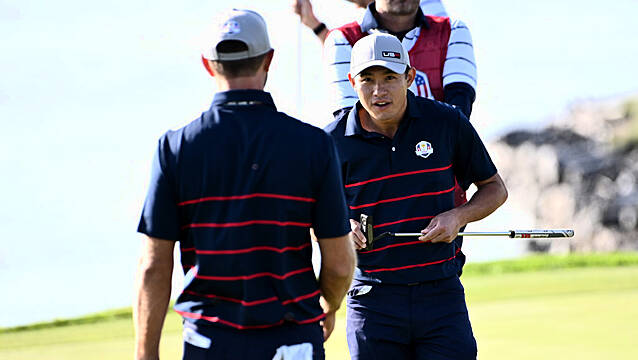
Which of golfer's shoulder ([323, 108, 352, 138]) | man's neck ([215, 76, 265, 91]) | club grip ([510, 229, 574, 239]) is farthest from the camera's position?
golfer's shoulder ([323, 108, 352, 138])

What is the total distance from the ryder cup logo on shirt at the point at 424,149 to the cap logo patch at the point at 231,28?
4.24 feet

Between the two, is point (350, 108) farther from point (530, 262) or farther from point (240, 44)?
point (530, 262)

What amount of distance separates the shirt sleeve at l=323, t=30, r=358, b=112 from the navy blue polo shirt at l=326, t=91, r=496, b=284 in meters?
0.37

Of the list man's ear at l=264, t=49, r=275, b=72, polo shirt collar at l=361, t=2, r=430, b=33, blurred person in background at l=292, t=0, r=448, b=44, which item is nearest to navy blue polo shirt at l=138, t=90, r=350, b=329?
man's ear at l=264, t=49, r=275, b=72

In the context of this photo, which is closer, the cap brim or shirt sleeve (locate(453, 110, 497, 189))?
the cap brim

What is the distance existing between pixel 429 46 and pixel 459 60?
0.49ft

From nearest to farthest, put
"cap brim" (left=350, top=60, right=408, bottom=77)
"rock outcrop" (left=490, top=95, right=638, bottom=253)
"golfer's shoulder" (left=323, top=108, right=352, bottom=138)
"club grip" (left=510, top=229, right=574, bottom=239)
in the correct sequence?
"cap brim" (left=350, top=60, right=408, bottom=77)
"club grip" (left=510, top=229, right=574, bottom=239)
"golfer's shoulder" (left=323, top=108, right=352, bottom=138)
"rock outcrop" (left=490, top=95, right=638, bottom=253)

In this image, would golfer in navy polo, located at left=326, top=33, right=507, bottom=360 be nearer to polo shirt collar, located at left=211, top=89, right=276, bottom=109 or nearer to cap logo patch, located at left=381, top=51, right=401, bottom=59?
cap logo patch, located at left=381, top=51, right=401, bottom=59

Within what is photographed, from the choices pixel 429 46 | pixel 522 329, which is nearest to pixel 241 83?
pixel 429 46

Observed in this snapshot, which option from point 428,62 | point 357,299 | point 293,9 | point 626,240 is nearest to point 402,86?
point 428,62

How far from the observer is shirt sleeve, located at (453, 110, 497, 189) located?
13.0 feet

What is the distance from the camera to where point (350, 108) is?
170 inches

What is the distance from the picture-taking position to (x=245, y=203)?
108 inches

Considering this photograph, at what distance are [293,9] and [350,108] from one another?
1434mm
